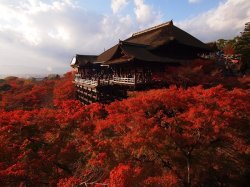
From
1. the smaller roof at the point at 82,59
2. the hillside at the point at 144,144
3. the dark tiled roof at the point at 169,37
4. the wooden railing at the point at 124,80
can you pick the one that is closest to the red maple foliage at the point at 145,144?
the hillside at the point at 144,144

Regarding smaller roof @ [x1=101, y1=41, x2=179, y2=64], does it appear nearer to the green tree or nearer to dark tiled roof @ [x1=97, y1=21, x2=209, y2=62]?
dark tiled roof @ [x1=97, y1=21, x2=209, y2=62]

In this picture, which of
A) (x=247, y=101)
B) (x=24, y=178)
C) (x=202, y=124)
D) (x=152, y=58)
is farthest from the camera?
(x=152, y=58)

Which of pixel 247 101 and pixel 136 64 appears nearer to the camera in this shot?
pixel 247 101

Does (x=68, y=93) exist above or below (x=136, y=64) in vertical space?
below

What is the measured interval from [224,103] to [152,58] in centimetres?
1047

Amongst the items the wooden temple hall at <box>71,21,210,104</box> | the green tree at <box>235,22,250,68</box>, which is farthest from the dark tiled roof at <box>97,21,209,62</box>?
the green tree at <box>235,22,250,68</box>

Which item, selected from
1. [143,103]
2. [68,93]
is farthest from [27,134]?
[68,93]

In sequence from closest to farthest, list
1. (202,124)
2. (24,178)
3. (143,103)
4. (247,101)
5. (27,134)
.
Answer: (24,178)
(202,124)
(247,101)
(143,103)
(27,134)

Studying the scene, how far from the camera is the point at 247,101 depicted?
47.7 feet

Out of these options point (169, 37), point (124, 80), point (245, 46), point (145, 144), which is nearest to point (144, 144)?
point (145, 144)

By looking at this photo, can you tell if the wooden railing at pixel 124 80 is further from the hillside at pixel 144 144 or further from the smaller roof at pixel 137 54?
the hillside at pixel 144 144

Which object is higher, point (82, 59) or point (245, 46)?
Result: point (245, 46)

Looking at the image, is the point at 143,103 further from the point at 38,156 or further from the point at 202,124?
the point at 38,156

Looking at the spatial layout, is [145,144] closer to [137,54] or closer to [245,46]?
[137,54]
